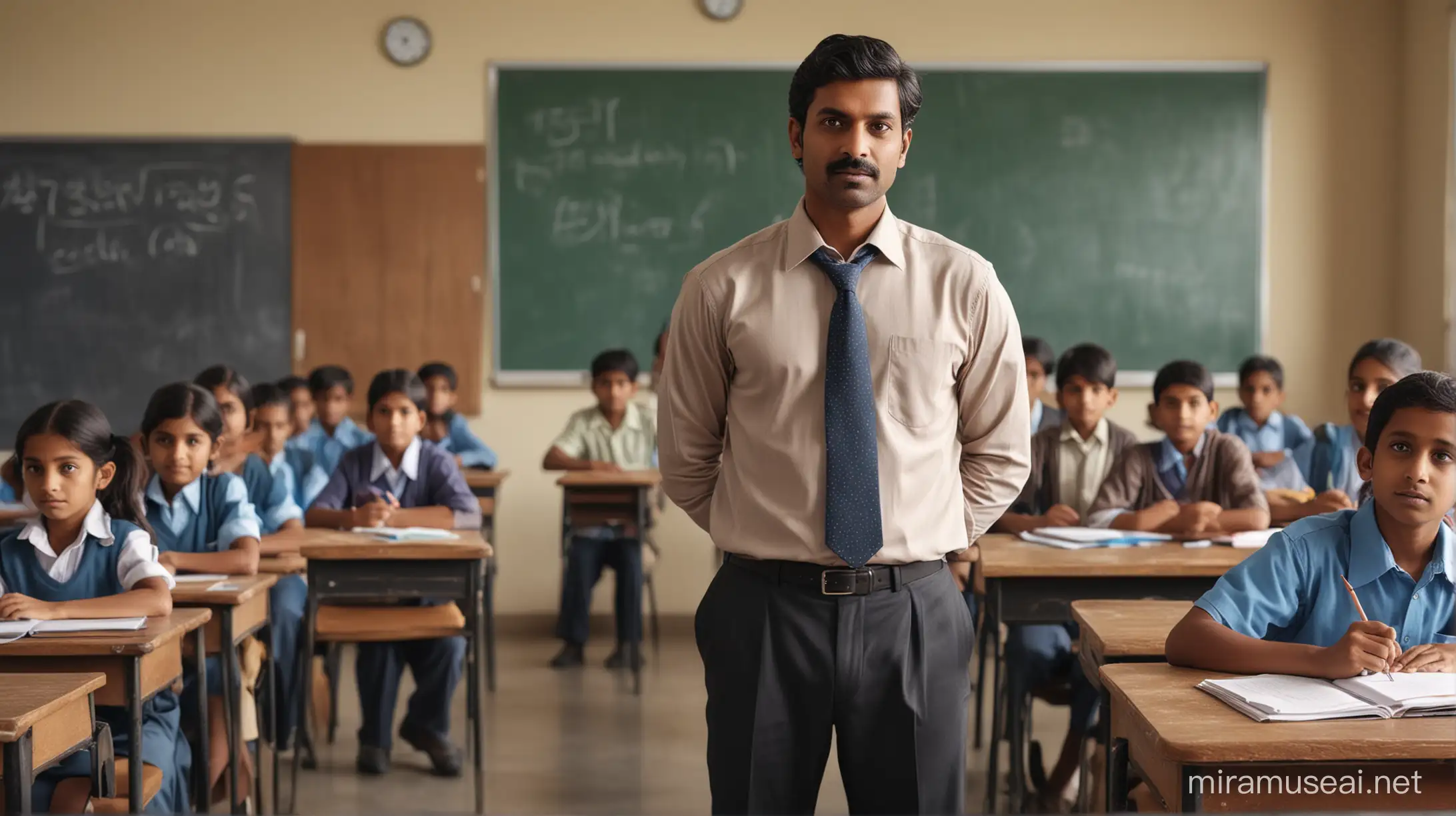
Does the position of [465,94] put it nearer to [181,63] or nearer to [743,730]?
[181,63]

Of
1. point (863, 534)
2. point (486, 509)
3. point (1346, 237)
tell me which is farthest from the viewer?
point (1346, 237)

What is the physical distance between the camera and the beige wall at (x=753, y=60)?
5742mm

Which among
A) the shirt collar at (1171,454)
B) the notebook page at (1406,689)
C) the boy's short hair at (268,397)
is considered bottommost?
the notebook page at (1406,689)

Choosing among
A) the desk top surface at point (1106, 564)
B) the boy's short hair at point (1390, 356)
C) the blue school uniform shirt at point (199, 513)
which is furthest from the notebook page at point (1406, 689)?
the blue school uniform shirt at point (199, 513)

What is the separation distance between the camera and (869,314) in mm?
1676

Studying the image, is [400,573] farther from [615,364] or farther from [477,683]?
[615,364]

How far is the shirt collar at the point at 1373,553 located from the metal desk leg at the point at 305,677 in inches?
97.0

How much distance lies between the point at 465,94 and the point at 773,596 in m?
4.61

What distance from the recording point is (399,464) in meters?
3.94

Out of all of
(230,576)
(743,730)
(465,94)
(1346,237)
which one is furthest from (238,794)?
(1346,237)

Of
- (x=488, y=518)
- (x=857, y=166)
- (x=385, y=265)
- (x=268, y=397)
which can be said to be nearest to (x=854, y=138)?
(x=857, y=166)

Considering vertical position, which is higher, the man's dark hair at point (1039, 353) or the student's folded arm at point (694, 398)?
the man's dark hair at point (1039, 353)

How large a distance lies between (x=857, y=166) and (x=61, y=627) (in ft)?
5.59

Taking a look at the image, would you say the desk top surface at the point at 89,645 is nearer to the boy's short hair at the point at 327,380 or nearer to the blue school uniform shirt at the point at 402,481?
the blue school uniform shirt at the point at 402,481
